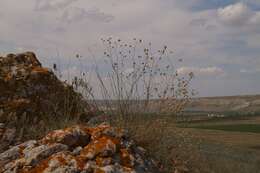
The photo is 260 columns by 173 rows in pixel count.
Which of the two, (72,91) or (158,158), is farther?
(72,91)

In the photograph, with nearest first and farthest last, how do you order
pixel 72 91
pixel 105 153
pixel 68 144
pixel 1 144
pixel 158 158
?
pixel 105 153
pixel 68 144
pixel 158 158
pixel 1 144
pixel 72 91

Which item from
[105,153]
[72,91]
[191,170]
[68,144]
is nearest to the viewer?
[105,153]

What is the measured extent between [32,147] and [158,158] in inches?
69.6

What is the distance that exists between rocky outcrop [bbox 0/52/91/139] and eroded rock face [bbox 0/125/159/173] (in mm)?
1777

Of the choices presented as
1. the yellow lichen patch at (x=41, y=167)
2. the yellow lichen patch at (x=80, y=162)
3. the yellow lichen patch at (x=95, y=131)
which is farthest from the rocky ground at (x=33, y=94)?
the yellow lichen patch at (x=80, y=162)

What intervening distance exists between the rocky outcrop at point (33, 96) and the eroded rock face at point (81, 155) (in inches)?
70.0

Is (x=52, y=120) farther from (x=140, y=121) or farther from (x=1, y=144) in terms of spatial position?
(x=140, y=121)

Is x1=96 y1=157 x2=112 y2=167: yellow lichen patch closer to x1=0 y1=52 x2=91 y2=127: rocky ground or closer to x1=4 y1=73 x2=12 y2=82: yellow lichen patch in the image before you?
x1=0 y1=52 x2=91 y2=127: rocky ground

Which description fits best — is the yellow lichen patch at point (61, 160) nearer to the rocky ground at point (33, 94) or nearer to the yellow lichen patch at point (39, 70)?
the rocky ground at point (33, 94)

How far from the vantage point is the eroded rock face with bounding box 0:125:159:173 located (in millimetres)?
4477

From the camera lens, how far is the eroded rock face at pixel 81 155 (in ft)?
14.7

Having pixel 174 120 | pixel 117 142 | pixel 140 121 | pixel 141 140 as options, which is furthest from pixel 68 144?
pixel 174 120

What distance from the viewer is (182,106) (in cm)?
709

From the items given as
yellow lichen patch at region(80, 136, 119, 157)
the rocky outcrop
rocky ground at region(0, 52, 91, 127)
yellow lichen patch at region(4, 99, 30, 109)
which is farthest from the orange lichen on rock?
yellow lichen patch at region(4, 99, 30, 109)
